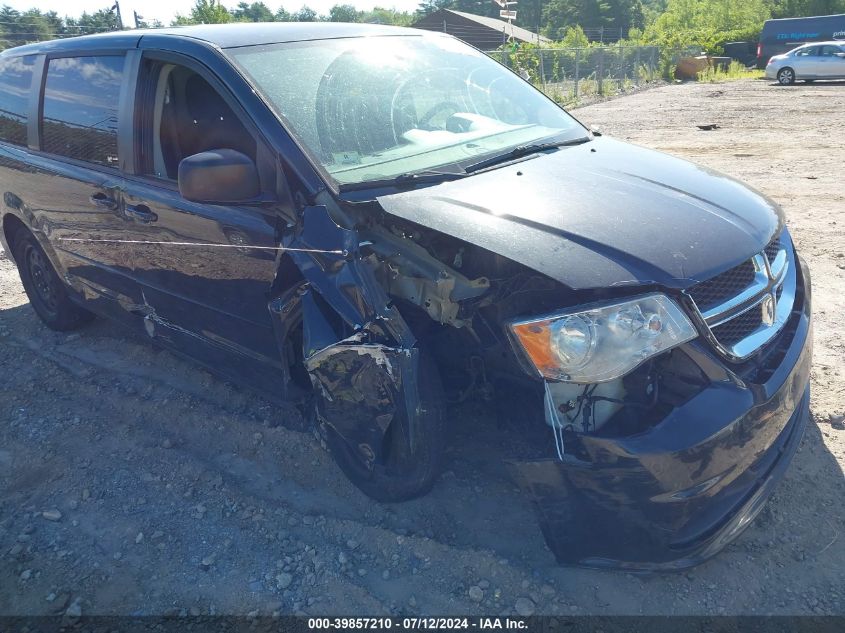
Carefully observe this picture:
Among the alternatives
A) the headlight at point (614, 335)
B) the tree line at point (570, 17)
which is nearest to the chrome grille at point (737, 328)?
the headlight at point (614, 335)

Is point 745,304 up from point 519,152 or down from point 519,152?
down

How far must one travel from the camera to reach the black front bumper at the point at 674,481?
213 centimetres

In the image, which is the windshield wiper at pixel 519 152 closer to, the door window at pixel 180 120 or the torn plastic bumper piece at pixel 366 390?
the torn plastic bumper piece at pixel 366 390

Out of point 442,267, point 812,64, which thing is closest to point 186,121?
point 442,267

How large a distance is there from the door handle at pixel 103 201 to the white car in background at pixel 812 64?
27210 millimetres

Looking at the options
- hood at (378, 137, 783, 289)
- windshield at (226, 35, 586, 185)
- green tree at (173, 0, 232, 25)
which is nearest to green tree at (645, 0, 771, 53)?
green tree at (173, 0, 232, 25)

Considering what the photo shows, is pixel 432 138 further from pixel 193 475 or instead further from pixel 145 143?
pixel 193 475

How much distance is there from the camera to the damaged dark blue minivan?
86.9 inches

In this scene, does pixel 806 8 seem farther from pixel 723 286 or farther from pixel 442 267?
pixel 442 267

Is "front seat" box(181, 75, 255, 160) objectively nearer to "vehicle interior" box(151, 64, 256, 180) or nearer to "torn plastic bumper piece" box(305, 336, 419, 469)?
"vehicle interior" box(151, 64, 256, 180)

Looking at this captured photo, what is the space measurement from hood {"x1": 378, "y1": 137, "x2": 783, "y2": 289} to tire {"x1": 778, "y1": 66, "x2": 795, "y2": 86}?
26.4m

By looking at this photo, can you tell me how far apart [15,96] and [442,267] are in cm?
366

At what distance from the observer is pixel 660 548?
224 cm

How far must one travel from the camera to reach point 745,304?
94.3 inches
